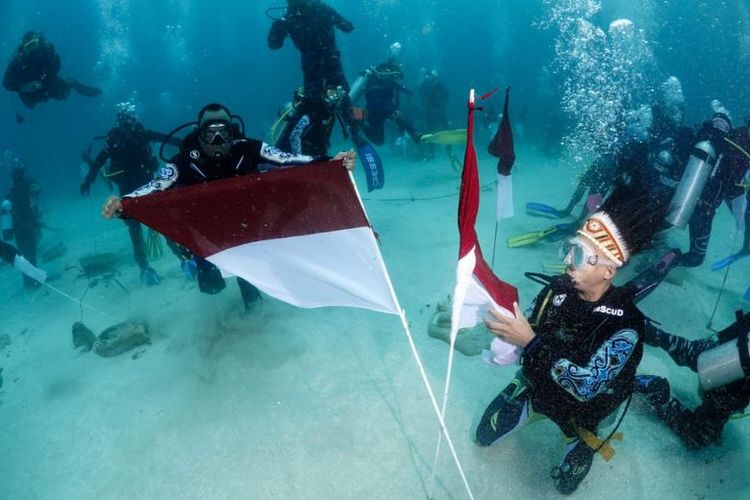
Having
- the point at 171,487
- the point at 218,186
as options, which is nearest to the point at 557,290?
the point at 218,186

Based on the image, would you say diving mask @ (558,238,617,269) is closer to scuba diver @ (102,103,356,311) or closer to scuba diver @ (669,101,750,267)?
scuba diver @ (102,103,356,311)

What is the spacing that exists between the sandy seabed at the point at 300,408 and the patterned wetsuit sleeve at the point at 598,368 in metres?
1.47

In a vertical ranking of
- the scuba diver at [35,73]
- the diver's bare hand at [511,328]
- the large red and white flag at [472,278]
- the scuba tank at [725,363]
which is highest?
the scuba diver at [35,73]

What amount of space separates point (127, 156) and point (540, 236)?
8913mm

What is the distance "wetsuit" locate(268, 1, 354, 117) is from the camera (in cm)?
805

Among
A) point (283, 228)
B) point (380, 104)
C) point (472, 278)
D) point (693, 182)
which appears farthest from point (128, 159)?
point (693, 182)

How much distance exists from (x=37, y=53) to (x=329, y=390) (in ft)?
36.9

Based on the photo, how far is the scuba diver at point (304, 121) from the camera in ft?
22.4

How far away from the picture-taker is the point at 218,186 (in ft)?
10.5

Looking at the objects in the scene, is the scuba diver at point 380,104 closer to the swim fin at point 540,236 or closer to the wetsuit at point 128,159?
the swim fin at point 540,236

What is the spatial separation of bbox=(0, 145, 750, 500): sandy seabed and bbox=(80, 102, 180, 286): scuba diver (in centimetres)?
250

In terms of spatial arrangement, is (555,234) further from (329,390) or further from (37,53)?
(37,53)

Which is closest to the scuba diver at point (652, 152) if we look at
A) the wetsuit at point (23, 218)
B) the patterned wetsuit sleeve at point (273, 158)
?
the patterned wetsuit sleeve at point (273, 158)

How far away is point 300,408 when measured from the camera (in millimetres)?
4879
